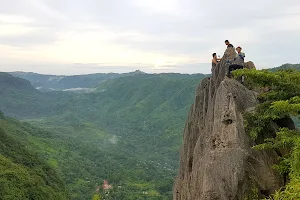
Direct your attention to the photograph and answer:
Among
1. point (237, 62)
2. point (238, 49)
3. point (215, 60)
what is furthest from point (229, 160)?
point (215, 60)

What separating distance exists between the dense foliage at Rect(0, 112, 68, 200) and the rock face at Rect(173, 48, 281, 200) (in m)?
47.6

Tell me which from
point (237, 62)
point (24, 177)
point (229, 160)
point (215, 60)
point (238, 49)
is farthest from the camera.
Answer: point (24, 177)

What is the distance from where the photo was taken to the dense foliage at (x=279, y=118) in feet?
56.2

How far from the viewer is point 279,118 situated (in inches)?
779

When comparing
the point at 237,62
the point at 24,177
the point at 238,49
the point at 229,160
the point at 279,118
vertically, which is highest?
the point at 238,49

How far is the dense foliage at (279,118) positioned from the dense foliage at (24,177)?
5186 centimetres

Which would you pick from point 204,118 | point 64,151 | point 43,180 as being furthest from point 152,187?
point 204,118

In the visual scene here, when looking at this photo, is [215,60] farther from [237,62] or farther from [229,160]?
[229,160]

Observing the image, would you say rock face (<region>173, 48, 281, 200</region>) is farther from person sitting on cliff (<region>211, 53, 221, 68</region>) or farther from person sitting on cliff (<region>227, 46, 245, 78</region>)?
person sitting on cliff (<region>211, 53, 221, 68</region>)

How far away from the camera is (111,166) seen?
14688cm

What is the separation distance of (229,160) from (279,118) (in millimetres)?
4402

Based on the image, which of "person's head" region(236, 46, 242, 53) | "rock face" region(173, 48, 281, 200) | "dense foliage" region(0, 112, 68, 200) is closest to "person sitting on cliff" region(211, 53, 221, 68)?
"person's head" region(236, 46, 242, 53)

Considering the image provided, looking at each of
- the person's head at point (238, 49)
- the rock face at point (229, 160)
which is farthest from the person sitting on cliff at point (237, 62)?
the rock face at point (229, 160)

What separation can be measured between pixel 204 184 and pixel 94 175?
118105 mm
